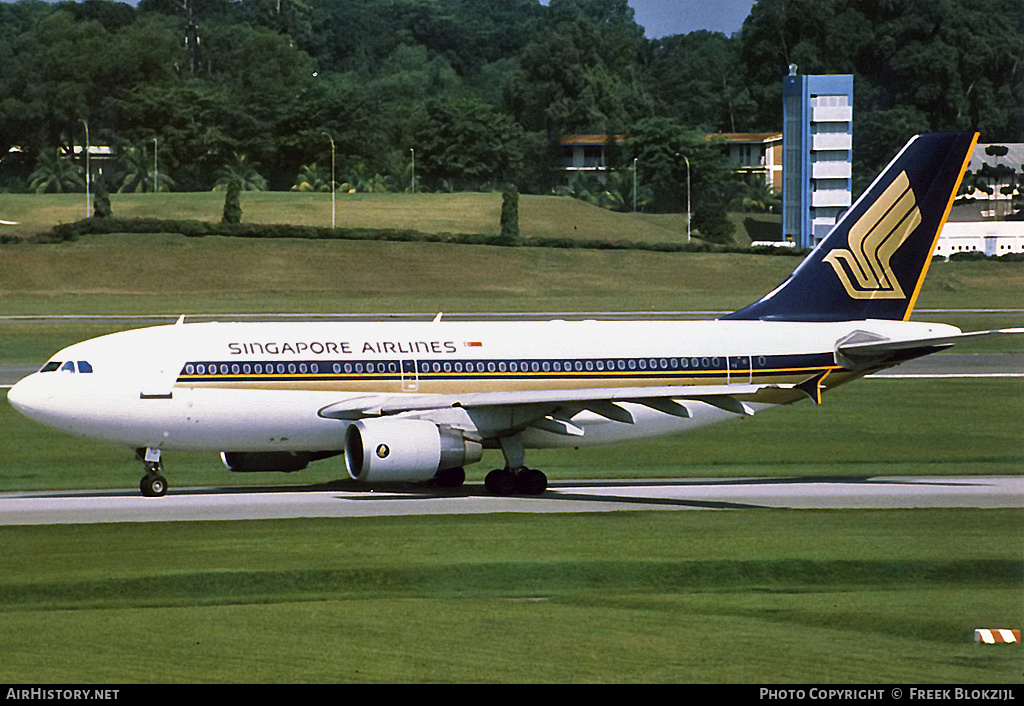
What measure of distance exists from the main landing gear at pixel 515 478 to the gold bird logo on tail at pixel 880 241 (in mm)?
11016

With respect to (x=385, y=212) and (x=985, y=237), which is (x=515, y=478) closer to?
(x=385, y=212)

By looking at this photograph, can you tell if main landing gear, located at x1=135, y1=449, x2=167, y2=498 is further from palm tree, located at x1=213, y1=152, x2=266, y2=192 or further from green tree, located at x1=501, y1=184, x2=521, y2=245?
palm tree, located at x1=213, y1=152, x2=266, y2=192

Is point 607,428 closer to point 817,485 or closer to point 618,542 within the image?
point 817,485

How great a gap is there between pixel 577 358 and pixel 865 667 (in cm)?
2192

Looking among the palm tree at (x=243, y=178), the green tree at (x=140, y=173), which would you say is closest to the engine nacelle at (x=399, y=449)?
the palm tree at (x=243, y=178)

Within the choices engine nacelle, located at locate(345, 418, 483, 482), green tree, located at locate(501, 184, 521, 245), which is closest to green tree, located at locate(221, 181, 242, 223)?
green tree, located at locate(501, 184, 521, 245)

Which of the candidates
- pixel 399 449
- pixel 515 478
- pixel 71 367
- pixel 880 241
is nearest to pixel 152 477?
pixel 71 367

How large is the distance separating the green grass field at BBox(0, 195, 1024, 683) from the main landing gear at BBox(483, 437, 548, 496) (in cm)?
409

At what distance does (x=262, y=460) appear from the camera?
41.0 m

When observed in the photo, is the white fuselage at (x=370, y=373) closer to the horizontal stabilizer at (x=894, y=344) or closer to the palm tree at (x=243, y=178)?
the horizontal stabilizer at (x=894, y=344)

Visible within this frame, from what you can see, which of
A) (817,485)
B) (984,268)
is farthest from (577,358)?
(984,268)

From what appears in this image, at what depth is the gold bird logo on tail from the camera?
4506 centimetres

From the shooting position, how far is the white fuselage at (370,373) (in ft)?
126
